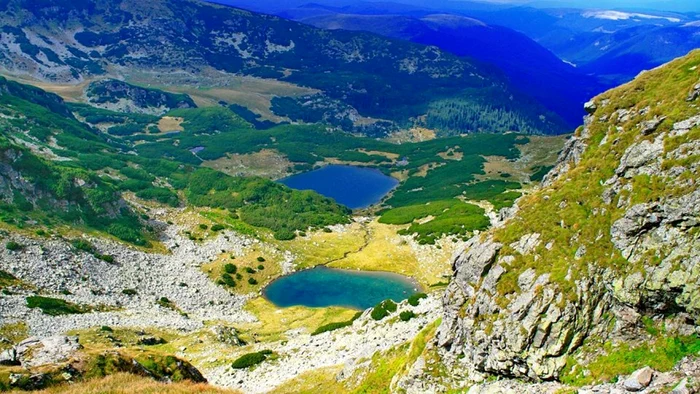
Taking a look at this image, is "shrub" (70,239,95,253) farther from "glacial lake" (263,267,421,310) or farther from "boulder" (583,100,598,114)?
"boulder" (583,100,598,114)

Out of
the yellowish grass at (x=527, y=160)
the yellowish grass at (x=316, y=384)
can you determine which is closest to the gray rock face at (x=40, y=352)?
the yellowish grass at (x=316, y=384)

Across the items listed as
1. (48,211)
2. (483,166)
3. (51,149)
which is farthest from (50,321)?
(483,166)

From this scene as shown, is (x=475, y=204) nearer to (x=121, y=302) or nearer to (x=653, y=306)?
(x=121, y=302)

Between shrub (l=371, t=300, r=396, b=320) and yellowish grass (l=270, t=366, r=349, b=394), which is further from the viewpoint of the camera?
shrub (l=371, t=300, r=396, b=320)

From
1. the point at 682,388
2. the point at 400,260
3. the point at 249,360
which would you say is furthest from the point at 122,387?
the point at 400,260

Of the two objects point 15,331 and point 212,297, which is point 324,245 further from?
point 15,331

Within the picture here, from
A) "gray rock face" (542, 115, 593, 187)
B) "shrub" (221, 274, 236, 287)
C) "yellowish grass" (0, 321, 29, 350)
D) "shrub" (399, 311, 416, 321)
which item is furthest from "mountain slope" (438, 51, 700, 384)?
"shrub" (221, 274, 236, 287)
